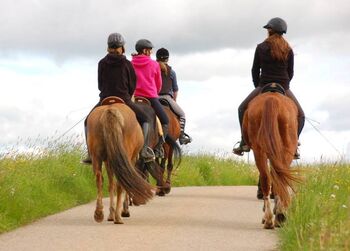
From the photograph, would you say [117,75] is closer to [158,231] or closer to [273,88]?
[273,88]

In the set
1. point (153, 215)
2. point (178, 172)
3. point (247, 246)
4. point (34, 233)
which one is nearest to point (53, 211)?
point (153, 215)

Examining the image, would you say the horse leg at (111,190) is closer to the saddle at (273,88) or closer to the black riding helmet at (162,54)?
the saddle at (273,88)

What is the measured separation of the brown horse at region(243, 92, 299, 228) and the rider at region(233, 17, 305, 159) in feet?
1.76

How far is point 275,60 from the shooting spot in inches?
519

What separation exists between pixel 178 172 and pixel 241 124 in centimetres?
920

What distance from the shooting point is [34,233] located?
1135cm

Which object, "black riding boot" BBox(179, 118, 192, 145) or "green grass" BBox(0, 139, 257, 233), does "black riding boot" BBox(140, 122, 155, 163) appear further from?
"black riding boot" BBox(179, 118, 192, 145)

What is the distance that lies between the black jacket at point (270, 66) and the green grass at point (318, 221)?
73.4 inches

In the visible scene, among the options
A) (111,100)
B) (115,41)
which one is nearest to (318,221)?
(111,100)

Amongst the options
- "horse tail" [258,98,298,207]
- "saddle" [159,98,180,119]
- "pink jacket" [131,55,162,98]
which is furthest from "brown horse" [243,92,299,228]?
"saddle" [159,98,180,119]

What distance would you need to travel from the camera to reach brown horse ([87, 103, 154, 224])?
12352 mm

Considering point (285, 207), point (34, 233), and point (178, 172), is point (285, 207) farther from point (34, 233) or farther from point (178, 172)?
point (178, 172)

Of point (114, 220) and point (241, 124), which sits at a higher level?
point (241, 124)

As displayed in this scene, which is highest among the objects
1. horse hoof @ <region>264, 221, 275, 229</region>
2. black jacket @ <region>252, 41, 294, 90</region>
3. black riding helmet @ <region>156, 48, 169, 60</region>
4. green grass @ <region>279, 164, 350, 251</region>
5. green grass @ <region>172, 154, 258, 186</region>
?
black riding helmet @ <region>156, 48, 169, 60</region>
